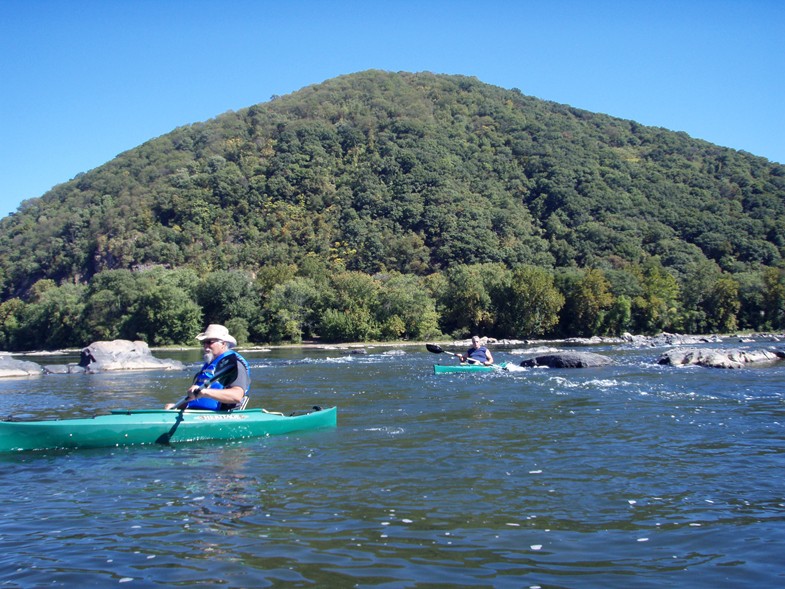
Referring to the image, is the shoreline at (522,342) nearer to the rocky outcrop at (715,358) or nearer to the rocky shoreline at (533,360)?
the rocky shoreline at (533,360)

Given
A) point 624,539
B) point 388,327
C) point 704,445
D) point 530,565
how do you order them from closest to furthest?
1. point 530,565
2. point 624,539
3. point 704,445
4. point 388,327

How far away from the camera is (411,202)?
103 meters

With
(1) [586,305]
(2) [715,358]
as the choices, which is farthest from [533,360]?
(1) [586,305]

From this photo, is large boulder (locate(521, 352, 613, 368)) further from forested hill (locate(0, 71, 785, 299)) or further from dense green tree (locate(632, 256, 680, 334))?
forested hill (locate(0, 71, 785, 299))

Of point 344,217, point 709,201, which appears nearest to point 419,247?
point 344,217

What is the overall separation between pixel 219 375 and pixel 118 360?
23.3m

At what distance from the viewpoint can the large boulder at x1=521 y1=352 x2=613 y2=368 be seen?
2647 cm

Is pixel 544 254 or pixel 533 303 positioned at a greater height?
pixel 544 254

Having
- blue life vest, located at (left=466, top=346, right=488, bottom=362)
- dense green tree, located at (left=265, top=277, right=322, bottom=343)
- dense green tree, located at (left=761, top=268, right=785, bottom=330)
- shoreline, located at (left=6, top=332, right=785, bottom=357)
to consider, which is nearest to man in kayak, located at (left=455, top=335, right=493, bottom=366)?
blue life vest, located at (left=466, top=346, right=488, bottom=362)

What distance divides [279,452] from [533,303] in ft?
182

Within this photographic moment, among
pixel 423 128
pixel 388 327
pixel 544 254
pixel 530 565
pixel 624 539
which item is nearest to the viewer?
pixel 530 565

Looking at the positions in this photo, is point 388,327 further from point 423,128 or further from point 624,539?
point 423,128

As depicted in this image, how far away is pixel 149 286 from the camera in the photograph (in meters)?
65.8

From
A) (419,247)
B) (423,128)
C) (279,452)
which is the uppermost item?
(423,128)
